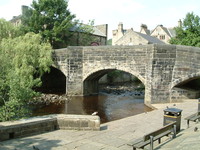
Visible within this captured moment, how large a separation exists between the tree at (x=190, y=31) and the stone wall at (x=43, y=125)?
1986cm

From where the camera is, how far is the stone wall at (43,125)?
668 cm

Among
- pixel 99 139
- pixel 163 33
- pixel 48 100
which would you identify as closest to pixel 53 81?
pixel 48 100

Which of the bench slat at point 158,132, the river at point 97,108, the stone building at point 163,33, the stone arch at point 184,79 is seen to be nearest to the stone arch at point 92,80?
the river at point 97,108

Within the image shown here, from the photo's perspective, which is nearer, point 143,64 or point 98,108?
point 98,108

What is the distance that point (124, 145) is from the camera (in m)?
6.45

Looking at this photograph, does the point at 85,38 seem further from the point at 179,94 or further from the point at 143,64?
the point at 179,94

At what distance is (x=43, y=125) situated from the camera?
7.54 m

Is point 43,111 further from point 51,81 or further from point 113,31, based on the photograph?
point 113,31

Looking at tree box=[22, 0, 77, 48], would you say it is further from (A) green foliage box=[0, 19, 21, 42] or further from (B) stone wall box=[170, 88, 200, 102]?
(B) stone wall box=[170, 88, 200, 102]

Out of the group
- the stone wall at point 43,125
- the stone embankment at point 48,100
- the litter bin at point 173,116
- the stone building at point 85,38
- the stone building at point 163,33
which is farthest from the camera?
the stone building at point 163,33

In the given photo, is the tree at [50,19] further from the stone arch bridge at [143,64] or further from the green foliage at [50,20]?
the stone arch bridge at [143,64]

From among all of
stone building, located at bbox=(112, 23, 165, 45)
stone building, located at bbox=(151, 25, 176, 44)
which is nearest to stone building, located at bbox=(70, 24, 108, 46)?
stone building, located at bbox=(112, 23, 165, 45)

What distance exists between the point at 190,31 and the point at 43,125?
22.9 metres

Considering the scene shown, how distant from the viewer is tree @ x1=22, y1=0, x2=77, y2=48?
22844mm
